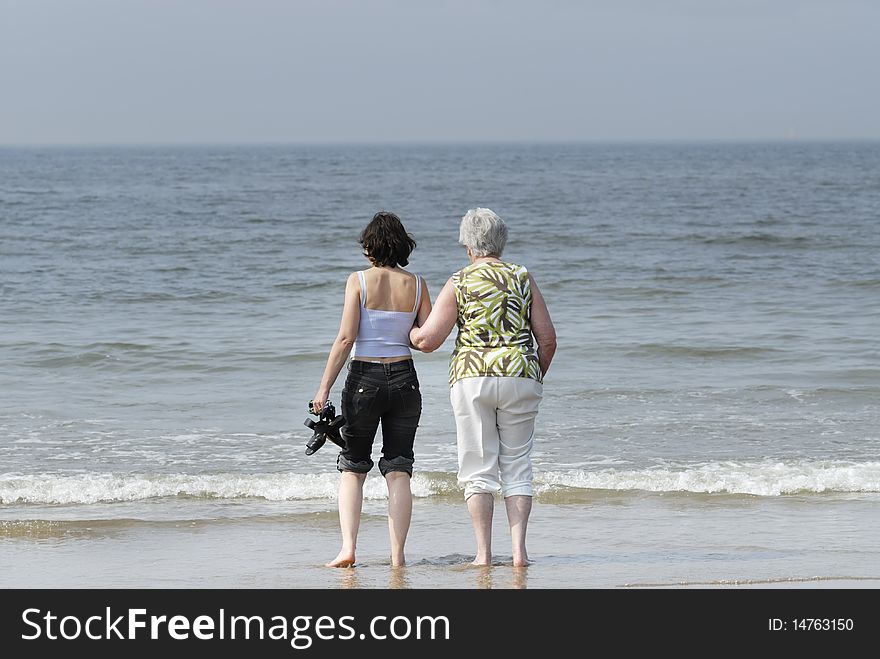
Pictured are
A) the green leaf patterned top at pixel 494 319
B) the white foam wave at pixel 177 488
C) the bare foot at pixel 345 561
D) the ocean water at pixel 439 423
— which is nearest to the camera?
the green leaf patterned top at pixel 494 319

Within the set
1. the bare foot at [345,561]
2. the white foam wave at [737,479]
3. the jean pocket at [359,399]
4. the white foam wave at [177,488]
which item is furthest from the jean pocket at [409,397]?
the white foam wave at [737,479]

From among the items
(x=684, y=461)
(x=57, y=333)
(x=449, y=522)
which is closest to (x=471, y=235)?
(x=449, y=522)

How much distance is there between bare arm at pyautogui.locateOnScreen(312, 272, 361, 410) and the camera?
4.80 metres

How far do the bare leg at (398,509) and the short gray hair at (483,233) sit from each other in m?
1.06

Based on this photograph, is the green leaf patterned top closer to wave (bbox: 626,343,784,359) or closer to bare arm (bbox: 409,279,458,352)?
bare arm (bbox: 409,279,458,352)

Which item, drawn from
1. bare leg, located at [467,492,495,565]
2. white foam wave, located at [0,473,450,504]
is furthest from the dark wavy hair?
white foam wave, located at [0,473,450,504]

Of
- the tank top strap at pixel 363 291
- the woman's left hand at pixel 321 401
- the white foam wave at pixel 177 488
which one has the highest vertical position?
the tank top strap at pixel 363 291

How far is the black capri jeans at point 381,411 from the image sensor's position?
15.9ft

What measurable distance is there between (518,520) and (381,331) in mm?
1043

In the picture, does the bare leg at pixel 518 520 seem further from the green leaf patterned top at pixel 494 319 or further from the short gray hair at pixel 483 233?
the short gray hair at pixel 483 233

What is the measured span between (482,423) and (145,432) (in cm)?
450

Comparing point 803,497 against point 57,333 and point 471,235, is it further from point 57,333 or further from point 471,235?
point 57,333

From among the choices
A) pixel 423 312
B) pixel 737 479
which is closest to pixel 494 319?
pixel 423 312

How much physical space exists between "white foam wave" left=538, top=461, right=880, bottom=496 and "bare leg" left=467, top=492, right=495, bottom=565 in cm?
191
